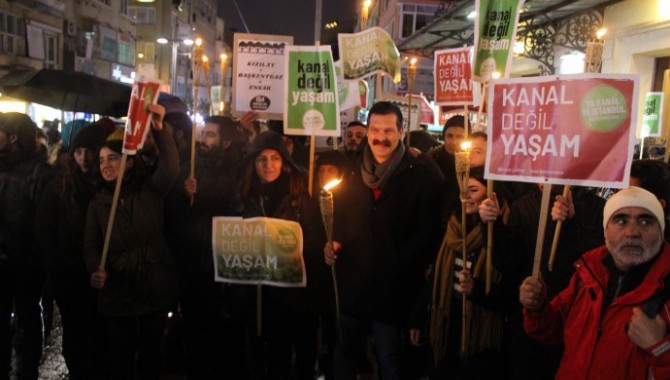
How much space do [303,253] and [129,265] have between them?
127 centimetres

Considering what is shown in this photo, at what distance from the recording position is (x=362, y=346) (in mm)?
4426

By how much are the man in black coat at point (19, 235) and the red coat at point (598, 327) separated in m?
3.87

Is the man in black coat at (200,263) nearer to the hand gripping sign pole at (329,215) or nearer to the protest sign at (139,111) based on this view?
the protest sign at (139,111)

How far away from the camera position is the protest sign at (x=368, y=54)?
5.79 metres

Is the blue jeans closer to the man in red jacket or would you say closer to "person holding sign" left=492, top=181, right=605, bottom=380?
"person holding sign" left=492, top=181, right=605, bottom=380

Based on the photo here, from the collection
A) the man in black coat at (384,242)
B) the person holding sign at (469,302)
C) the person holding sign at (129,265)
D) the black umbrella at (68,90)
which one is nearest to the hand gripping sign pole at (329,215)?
the man in black coat at (384,242)

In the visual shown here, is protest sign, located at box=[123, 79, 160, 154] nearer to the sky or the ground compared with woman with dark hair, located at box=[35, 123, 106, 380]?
nearer to the sky

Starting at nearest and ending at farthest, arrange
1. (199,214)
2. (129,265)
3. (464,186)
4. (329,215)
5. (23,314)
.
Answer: (464,186) < (329,215) < (129,265) < (23,314) < (199,214)

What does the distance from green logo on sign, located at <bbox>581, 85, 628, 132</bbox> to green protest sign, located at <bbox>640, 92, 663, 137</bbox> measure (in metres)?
5.21

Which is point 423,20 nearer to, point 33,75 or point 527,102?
point 33,75

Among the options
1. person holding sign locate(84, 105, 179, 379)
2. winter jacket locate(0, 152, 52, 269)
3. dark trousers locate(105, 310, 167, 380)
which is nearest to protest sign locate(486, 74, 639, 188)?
person holding sign locate(84, 105, 179, 379)

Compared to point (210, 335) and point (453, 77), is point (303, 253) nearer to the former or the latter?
point (210, 335)

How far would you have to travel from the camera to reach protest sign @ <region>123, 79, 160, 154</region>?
4293 mm

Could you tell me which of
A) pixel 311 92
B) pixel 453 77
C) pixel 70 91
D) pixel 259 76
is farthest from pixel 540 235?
pixel 70 91
